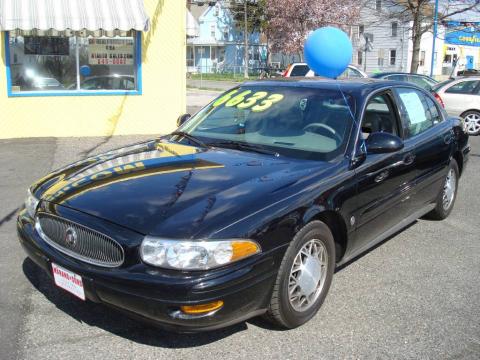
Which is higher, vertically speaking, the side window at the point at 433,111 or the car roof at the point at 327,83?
the car roof at the point at 327,83

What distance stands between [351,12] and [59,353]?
4531 cm

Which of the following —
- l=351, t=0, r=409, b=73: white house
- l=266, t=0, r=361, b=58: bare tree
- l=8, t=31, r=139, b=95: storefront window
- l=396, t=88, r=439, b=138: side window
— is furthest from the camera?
l=351, t=0, r=409, b=73: white house

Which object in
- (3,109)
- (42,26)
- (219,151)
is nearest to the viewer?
(219,151)

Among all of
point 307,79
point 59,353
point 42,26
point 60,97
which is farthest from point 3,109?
point 59,353

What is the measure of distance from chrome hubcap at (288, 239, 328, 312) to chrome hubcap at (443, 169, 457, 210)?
271 cm

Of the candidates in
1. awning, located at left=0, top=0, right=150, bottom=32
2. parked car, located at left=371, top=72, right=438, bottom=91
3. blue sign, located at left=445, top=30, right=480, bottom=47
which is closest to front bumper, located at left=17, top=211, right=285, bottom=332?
awning, located at left=0, top=0, right=150, bottom=32

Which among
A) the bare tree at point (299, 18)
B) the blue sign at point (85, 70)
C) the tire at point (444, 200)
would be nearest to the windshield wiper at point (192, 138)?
the tire at point (444, 200)

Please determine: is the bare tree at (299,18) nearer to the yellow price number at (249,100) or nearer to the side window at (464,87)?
the side window at (464,87)

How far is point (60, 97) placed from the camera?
1110 cm

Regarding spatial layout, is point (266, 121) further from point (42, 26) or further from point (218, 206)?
point (42, 26)

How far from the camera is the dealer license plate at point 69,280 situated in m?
3.09

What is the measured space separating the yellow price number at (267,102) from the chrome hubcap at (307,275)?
1.43 m

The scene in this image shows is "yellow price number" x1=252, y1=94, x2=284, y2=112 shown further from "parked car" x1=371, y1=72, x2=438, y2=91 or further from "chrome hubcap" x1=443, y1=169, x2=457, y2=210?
"parked car" x1=371, y1=72, x2=438, y2=91

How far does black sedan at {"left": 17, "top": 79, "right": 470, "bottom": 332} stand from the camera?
2.87m
